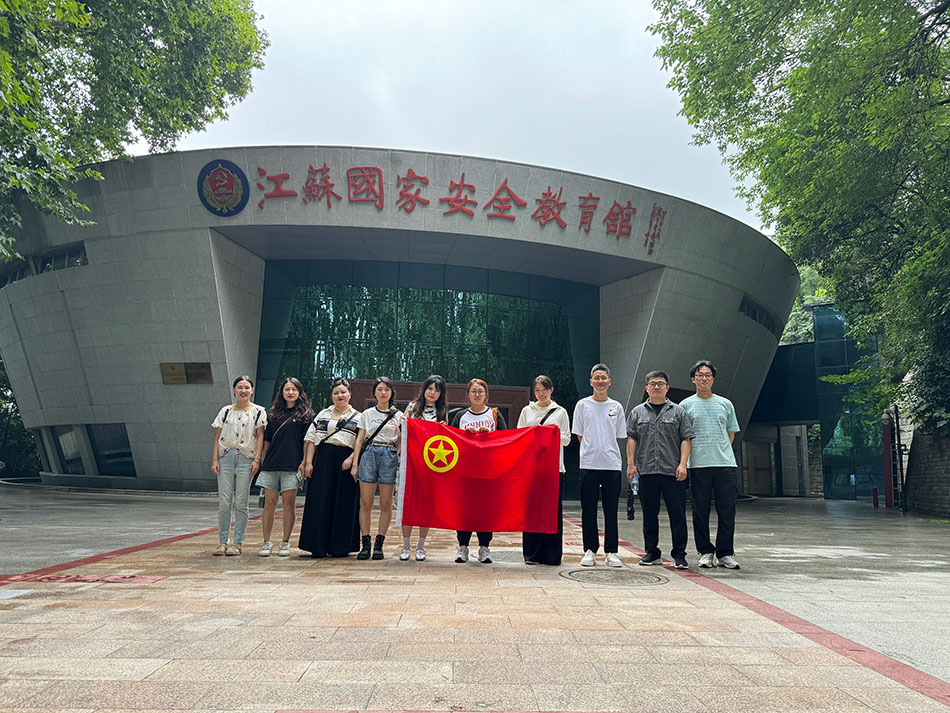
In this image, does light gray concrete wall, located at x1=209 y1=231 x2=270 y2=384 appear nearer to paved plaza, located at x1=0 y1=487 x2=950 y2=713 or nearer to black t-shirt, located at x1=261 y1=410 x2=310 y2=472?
paved plaza, located at x1=0 y1=487 x2=950 y2=713

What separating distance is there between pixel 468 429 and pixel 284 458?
182 centimetres

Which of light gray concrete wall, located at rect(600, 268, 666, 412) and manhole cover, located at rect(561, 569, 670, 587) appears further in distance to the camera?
light gray concrete wall, located at rect(600, 268, 666, 412)

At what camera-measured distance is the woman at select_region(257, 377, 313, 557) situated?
6551mm

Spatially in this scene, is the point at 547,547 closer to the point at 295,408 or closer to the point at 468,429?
the point at 468,429

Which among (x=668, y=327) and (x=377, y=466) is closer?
(x=377, y=466)

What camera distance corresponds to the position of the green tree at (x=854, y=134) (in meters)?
12.9

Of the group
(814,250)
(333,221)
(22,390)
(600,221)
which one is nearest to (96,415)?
(22,390)

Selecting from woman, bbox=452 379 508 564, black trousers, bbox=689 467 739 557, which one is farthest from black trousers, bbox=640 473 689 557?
woman, bbox=452 379 508 564

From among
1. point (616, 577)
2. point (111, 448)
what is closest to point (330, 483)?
point (616, 577)

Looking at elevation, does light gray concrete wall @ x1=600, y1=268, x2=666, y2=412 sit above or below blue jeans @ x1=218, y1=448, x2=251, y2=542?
above

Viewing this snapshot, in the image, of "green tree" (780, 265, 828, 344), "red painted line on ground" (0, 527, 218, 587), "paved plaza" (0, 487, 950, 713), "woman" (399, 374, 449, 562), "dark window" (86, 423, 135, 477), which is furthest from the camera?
"green tree" (780, 265, 828, 344)

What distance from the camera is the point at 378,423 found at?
21.4 feet

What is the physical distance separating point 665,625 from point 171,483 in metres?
16.9

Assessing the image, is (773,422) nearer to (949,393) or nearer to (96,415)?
(949,393)
